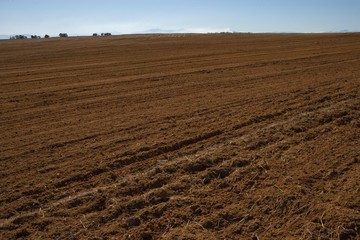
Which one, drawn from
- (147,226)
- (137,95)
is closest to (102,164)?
(147,226)

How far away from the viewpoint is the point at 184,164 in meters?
5.48

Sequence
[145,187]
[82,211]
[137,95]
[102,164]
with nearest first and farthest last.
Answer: [82,211] < [145,187] < [102,164] < [137,95]

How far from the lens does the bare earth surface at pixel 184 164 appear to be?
13.5ft

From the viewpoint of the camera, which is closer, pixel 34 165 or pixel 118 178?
pixel 118 178

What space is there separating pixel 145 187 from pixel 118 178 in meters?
0.50

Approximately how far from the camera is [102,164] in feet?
18.4

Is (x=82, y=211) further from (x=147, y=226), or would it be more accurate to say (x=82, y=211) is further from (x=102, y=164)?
(x=102, y=164)

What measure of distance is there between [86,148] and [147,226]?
8.75 feet

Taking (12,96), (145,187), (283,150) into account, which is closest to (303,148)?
(283,150)

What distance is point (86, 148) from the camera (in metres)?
6.31

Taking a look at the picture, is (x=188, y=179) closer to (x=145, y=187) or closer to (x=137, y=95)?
(x=145, y=187)

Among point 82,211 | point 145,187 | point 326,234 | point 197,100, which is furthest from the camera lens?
point 197,100

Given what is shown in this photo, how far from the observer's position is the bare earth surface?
410 centimetres

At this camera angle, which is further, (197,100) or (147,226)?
(197,100)
